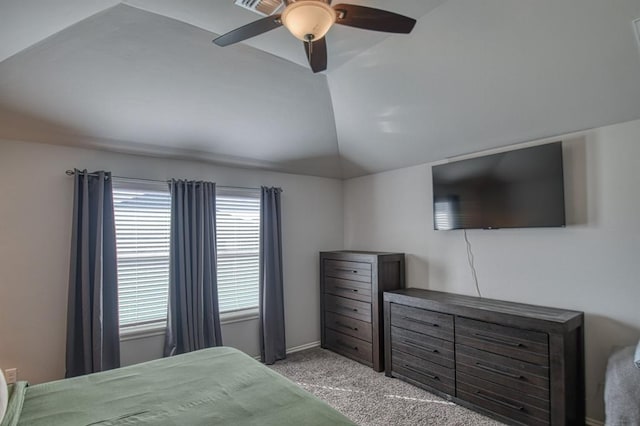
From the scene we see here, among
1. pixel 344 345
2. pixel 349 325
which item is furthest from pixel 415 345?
pixel 344 345

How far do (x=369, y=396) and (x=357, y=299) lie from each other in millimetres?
1091

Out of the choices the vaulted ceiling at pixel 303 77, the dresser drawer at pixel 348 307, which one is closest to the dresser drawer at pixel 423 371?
the dresser drawer at pixel 348 307

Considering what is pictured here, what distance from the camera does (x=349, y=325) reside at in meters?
4.14

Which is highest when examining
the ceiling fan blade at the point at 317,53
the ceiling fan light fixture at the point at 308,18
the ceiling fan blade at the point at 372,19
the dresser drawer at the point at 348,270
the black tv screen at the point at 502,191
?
the ceiling fan blade at the point at 372,19

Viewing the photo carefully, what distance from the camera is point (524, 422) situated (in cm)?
256

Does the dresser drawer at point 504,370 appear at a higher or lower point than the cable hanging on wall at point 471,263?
lower

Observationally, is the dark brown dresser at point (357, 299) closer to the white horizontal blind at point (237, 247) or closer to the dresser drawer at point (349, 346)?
the dresser drawer at point (349, 346)

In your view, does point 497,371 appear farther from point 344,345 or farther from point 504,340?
point 344,345

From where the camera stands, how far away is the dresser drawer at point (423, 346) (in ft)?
10.0

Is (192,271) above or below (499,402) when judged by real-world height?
above

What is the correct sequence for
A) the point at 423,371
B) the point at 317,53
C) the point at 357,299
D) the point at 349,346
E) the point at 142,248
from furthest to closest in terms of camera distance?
the point at 349,346 < the point at 357,299 < the point at 142,248 < the point at 423,371 < the point at 317,53

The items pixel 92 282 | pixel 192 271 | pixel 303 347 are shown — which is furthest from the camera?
pixel 303 347

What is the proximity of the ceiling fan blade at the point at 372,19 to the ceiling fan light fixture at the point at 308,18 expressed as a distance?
0.25 feet

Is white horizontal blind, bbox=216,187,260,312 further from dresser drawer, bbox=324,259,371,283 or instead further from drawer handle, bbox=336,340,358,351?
drawer handle, bbox=336,340,358,351
